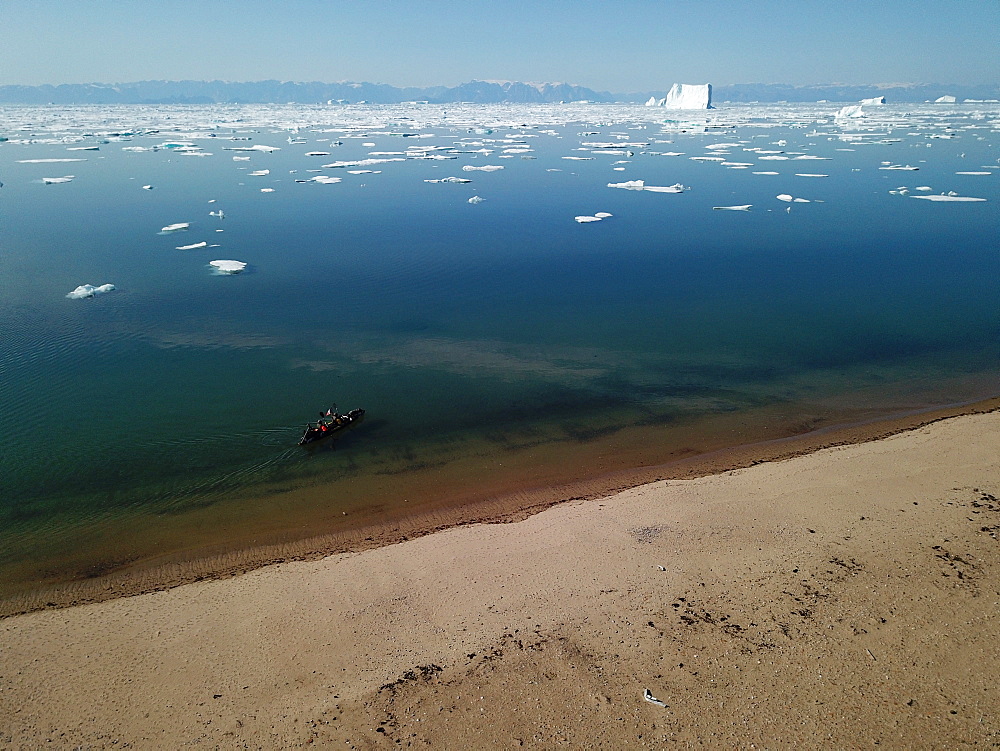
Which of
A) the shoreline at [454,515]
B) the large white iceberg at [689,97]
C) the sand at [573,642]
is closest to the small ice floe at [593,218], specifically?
the shoreline at [454,515]

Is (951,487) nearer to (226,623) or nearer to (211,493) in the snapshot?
(226,623)

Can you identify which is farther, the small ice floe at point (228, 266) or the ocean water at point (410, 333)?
the small ice floe at point (228, 266)

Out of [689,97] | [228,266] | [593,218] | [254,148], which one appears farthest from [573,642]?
[689,97]

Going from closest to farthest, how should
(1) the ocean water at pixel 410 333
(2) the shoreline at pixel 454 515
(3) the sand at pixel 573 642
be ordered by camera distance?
1. (3) the sand at pixel 573 642
2. (2) the shoreline at pixel 454 515
3. (1) the ocean water at pixel 410 333

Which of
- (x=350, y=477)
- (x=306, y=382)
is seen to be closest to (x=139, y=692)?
(x=350, y=477)

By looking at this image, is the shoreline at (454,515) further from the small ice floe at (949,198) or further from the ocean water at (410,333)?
the small ice floe at (949,198)
